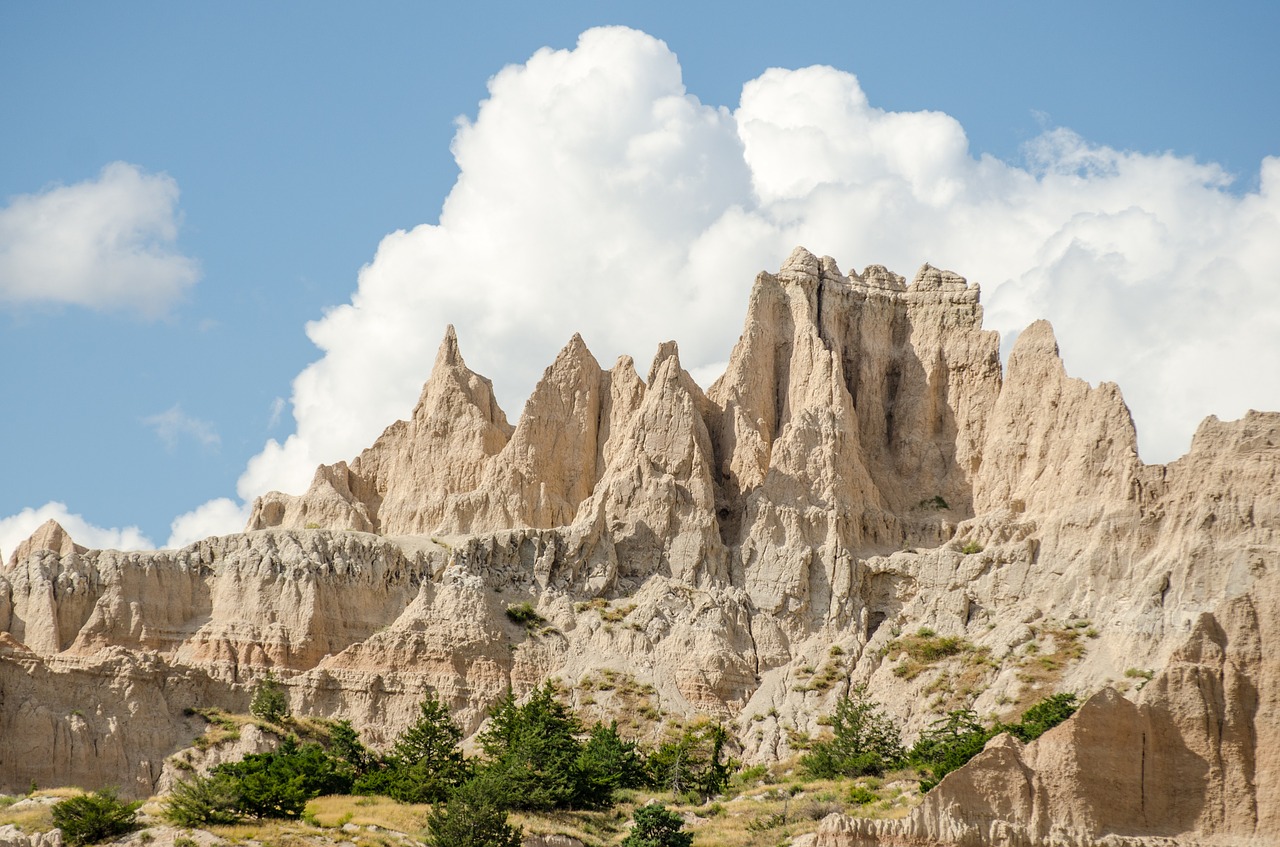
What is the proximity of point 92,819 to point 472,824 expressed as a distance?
11.0m

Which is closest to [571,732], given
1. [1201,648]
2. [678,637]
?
[678,637]

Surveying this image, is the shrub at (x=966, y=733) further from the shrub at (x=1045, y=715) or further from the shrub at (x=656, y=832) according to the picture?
A: the shrub at (x=656, y=832)

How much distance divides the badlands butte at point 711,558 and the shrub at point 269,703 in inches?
43.8

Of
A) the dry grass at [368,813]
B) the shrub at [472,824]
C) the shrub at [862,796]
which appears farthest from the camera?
the shrub at [862,796]

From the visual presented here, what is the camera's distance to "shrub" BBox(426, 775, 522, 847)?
6444 centimetres

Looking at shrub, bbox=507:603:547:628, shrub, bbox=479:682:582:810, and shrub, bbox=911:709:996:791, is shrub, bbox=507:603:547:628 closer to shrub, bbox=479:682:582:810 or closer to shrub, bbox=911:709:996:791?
shrub, bbox=479:682:582:810

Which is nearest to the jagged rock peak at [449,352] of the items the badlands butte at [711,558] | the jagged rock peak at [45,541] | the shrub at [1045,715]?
the badlands butte at [711,558]

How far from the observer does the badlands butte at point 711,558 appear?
3524 inches

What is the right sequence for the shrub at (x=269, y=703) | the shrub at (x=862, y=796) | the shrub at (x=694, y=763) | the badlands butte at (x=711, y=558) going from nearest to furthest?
1. the shrub at (x=862, y=796)
2. the shrub at (x=694, y=763)
3. the badlands butte at (x=711, y=558)
4. the shrub at (x=269, y=703)

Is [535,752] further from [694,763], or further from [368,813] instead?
[368,813]

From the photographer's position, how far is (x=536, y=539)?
4099 inches

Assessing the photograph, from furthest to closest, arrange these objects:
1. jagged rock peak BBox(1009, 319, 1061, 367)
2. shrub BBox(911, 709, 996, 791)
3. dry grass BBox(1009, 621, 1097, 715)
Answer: jagged rock peak BBox(1009, 319, 1061, 367), dry grass BBox(1009, 621, 1097, 715), shrub BBox(911, 709, 996, 791)

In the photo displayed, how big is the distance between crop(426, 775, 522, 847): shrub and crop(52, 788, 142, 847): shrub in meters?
8.95

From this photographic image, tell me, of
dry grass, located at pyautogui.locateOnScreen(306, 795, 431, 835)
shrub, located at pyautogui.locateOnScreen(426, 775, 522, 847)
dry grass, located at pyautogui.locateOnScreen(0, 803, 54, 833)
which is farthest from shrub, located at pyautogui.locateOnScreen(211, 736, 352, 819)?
dry grass, located at pyautogui.locateOnScreen(0, 803, 54, 833)
